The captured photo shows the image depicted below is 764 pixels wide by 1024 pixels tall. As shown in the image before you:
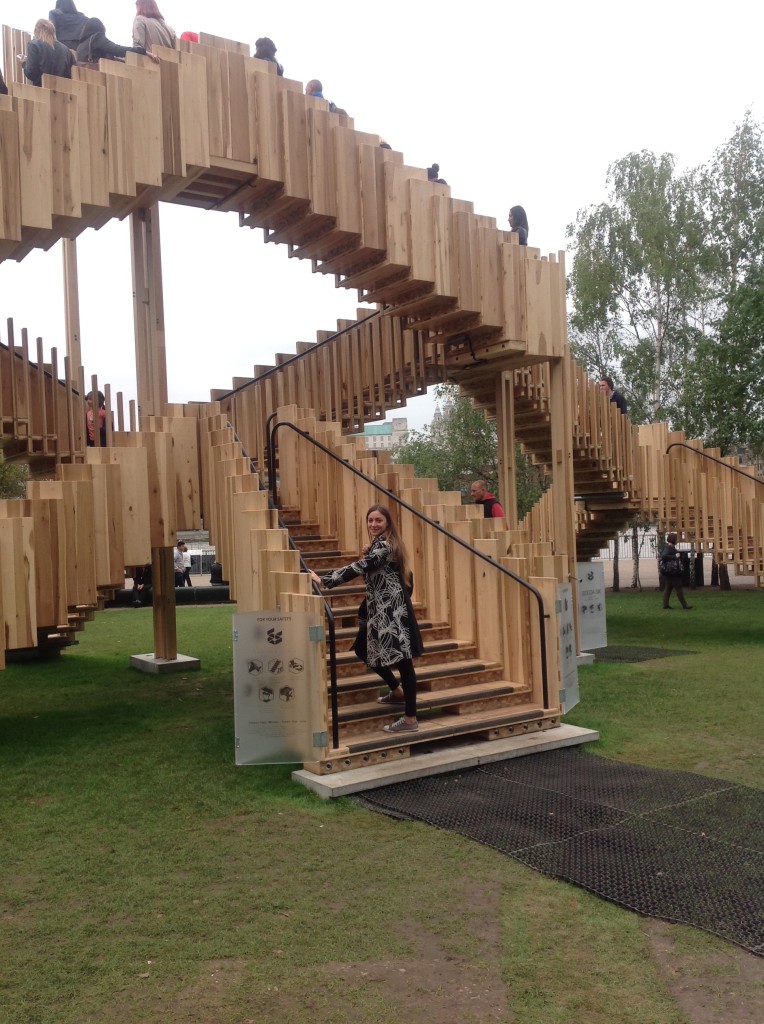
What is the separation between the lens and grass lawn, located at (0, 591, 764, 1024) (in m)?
3.68

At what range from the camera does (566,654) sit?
322 inches

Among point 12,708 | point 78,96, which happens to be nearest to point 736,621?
point 12,708

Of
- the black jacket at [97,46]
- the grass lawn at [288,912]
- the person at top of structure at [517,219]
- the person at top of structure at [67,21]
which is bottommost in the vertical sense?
the grass lawn at [288,912]

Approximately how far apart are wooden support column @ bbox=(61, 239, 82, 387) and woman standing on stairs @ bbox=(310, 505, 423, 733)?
26.6 feet

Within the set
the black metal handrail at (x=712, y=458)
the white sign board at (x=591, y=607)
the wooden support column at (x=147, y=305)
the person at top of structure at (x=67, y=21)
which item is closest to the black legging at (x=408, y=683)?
Result: the white sign board at (x=591, y=607)

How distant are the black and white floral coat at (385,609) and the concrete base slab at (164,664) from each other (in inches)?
250

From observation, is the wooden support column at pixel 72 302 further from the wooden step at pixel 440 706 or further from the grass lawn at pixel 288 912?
the wooden step at pixel 440 706

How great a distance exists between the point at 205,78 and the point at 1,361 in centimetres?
424

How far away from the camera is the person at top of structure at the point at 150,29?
901cm

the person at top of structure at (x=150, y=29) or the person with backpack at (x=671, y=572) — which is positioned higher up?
the person at top of structure at (x=150, y=29)

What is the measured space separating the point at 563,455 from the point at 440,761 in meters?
5.87

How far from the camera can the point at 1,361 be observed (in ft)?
35.8

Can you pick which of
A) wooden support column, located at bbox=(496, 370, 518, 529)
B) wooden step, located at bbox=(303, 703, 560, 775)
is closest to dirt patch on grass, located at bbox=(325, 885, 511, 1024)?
wooden step, located at bbox=(303, 703, 560, 775)

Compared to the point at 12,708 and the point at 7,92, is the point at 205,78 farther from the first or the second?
the point at 12,708
